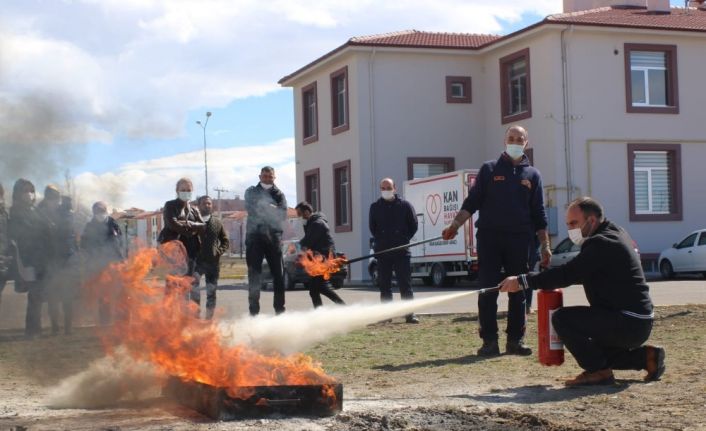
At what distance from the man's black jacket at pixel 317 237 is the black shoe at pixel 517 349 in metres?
4.10

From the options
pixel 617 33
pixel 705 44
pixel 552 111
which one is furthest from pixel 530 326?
pixel 705 44

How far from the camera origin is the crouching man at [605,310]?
315 inches

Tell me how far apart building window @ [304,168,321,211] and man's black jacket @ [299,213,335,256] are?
2573 centimetres

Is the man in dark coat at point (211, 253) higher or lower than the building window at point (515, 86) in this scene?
lower

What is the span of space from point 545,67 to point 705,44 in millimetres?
6467

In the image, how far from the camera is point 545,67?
105ft

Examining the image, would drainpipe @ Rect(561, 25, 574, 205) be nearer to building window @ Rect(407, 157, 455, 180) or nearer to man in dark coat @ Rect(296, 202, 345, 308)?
building window @ Rect(407, 157, 455, 180)

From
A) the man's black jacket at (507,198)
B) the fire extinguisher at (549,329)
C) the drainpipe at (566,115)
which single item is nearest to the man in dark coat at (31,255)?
the man's black jacket at (507,198)

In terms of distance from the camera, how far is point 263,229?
12805mm

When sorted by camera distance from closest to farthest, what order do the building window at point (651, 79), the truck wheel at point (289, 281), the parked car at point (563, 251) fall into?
the truck wheel at point (289, 281) → the parked car at point (563, 251) → the building window at point (651, 79)

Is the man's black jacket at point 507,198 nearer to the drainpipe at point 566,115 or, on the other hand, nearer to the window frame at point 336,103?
the drainpipe at point 566,115

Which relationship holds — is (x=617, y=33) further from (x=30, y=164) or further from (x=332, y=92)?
(x=30, y=164)

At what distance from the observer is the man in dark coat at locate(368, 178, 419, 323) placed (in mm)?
14055

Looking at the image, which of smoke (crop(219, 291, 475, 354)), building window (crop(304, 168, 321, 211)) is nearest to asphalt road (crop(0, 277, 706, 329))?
smoke (crop(219, 291, 475, 354))
